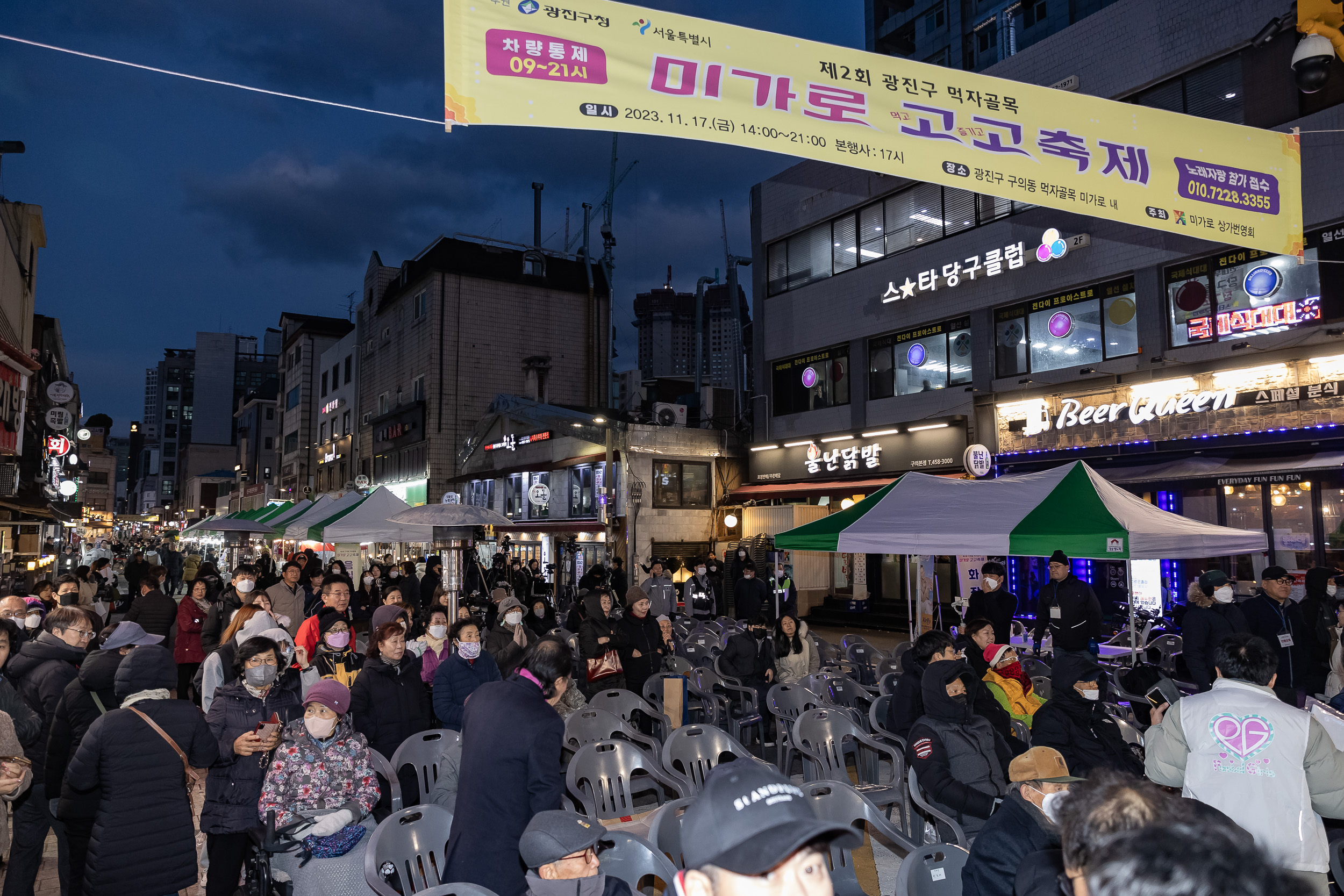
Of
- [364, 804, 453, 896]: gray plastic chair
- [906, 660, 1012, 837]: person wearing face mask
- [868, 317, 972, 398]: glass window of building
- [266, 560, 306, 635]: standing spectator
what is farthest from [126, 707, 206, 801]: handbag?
[868, 317, 972, 398]: glass window of building

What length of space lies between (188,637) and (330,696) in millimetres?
8576

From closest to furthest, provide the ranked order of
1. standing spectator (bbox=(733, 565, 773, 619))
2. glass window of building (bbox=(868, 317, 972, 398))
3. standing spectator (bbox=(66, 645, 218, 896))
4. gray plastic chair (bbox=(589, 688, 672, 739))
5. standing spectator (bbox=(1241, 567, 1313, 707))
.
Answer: standing spectator (bbox=(66, 645, 218, 896)) < gray plastic chair (bbox=(589, 688, 672, 739)) < standing spectator (bbox=(1241, 567, 1313, 707)) < standing spectator (bbox=(733, 565, 773, 619)) < glass window of building (bbox=(868, 317, 972, 398))

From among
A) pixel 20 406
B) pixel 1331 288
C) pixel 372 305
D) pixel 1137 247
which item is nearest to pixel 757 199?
pixel 1137 247

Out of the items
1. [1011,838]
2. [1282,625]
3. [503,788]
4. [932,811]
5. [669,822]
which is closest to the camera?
[1011,838]

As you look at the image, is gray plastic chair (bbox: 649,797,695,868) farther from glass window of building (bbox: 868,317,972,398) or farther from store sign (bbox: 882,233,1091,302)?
glass window of building (bbox: 868,317,972,398)

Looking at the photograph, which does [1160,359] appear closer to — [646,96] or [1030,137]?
[1030,137]

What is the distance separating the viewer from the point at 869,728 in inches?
360

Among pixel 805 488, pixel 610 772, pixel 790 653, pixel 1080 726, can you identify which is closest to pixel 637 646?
pixel 790 653

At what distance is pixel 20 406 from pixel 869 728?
509 inches

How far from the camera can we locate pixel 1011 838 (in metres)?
3.51

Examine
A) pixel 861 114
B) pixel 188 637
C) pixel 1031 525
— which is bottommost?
pixel 188 637

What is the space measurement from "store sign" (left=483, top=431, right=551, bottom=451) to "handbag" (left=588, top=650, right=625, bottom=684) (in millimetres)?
22918

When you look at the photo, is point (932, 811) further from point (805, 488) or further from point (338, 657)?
point (805, 488)

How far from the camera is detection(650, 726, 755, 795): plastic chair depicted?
22.7 ft
